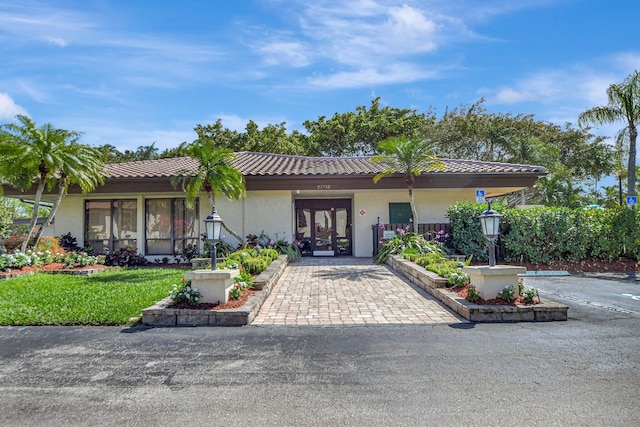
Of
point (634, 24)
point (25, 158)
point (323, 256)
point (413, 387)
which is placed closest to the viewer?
point (413, 387)

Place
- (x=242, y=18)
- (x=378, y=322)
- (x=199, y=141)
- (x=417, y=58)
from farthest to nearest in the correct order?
(x=417, y=58), (x=199, y=141), (x=242, y=18), (x=378, y=322)

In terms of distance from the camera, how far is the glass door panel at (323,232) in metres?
15.5

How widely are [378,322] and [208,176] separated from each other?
24.2 feet

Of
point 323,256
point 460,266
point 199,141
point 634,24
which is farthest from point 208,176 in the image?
point 634,24

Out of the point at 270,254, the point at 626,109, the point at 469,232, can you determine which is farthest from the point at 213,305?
the point at 626,109

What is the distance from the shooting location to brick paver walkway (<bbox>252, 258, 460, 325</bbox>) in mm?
5809

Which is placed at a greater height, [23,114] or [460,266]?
[23,114]

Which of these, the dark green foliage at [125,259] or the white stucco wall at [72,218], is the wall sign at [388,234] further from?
the white stucco wall at [72,218]

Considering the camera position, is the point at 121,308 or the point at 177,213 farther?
the point at 177,213

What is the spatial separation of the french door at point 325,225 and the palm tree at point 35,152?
25.8 feet

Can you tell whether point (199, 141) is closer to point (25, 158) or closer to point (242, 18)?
point (242, 18)

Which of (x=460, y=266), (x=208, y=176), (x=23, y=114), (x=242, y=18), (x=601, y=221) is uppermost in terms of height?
(x=242, y=18)

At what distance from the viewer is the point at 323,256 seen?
15250 mm

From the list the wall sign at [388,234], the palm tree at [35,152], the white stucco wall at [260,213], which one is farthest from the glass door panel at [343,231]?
the palm tree at [35,152]
